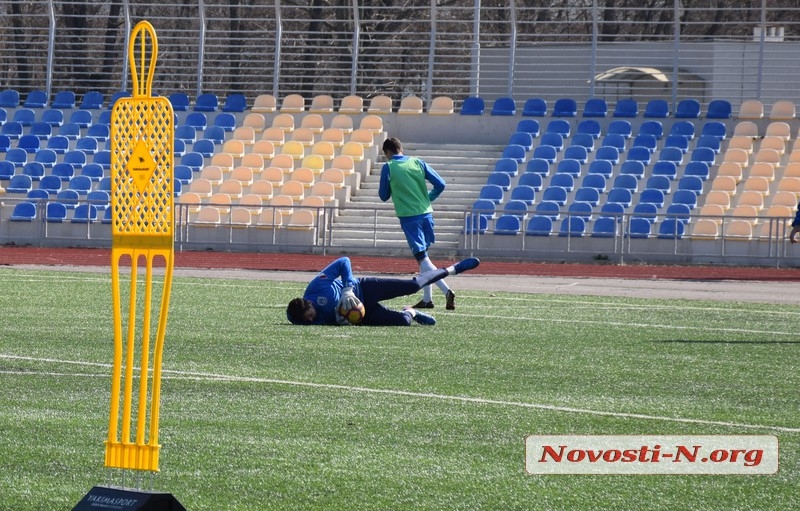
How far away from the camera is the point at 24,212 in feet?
96.2

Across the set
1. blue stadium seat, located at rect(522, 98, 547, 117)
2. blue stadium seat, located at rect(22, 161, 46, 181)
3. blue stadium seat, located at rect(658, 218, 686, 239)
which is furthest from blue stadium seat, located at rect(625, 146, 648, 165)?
blue stadium seat, located at rect(22, 161, 46, 181)

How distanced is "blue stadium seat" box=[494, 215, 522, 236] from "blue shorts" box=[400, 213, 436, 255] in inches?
453

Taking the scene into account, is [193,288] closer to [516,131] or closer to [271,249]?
[271,249]

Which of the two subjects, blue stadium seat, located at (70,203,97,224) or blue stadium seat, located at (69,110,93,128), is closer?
blue stadium seat, located at (70,203,97,224)

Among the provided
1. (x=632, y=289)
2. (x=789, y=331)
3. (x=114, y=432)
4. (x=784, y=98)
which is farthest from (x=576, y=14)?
(x=114, y=432)

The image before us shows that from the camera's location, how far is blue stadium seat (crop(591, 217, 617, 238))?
2666cm

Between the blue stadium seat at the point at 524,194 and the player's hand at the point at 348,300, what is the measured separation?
54.2 ft

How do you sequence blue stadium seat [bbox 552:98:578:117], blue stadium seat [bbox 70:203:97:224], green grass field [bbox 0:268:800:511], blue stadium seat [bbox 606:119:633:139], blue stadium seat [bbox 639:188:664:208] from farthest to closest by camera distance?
blue stadium seat [bbox 552:98:578:117]
blue stadium seat [bbox 606:119:633:139]
blue stadium seat [bbox 70:203:97:224]
blue stadium seat [bbox 639:188:664:208]
green grass field [bbox 0:268:800:511]

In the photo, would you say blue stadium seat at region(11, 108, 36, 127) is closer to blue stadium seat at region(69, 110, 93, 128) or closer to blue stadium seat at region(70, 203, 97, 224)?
blue stadium seat at region(69, 110, 93, 128)

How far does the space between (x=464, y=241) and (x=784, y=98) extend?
1034cm

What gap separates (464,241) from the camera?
89.4 ft

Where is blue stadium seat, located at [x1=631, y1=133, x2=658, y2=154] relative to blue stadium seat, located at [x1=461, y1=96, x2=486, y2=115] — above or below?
below

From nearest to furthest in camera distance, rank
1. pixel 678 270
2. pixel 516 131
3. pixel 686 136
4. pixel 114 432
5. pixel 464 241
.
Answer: pixel 114 432 < pixel 678 270 < pixel 464 241 < pixel 686 136 < pixel 516 131

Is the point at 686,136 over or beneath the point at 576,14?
beneath
